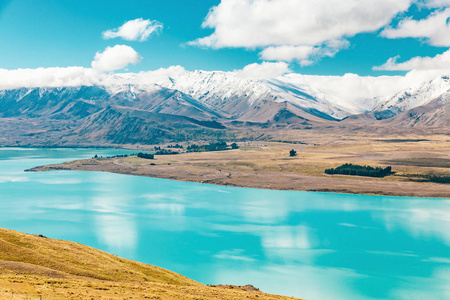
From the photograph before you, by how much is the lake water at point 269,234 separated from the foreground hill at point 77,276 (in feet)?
72.5

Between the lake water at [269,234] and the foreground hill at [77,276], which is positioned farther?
the lake water at [269,234]

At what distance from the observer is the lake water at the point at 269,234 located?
8275cm

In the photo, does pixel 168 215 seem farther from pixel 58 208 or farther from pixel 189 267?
pixel 189 267

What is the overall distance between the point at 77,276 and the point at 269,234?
68.7 meters

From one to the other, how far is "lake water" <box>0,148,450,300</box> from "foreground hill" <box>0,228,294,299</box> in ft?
72.5

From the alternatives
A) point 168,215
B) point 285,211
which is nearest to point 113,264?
point 168,215

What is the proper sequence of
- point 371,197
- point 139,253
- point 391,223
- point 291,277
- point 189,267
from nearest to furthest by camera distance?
point 291,277, point 189,267, point 139,253, point 391,223, point 371,197

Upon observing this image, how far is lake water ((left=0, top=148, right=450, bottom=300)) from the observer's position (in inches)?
3258

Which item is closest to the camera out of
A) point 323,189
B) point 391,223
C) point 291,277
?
point 291,277

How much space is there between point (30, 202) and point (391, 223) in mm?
123742

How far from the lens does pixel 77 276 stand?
2131 inches

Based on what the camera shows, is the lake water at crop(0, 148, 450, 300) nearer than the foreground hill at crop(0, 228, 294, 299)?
No

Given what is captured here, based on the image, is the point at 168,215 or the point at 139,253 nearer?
the point at 139,253

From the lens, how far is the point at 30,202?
524 ft
